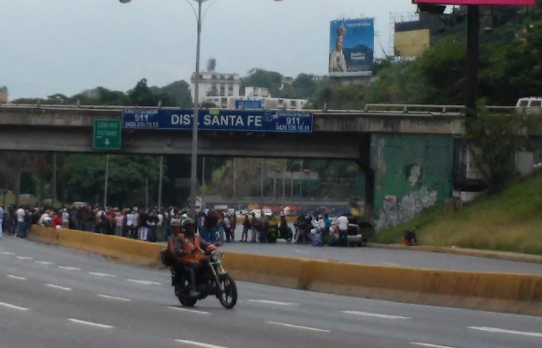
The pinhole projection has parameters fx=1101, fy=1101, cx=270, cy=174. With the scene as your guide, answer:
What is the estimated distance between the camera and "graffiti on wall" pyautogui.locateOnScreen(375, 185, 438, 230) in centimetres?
5525

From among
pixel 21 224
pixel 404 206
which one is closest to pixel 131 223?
pixel 21 224

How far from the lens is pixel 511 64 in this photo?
69.1m

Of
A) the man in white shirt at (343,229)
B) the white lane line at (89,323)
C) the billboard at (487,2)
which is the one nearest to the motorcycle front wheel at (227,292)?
the white lane line at (89,323)

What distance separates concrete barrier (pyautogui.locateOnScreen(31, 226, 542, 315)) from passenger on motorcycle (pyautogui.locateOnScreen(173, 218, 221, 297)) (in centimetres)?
490

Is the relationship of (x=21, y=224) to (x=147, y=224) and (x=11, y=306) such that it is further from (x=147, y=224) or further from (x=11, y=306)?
(x=11, y=306)

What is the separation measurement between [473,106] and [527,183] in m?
5.56

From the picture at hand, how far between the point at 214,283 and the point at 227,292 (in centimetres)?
27

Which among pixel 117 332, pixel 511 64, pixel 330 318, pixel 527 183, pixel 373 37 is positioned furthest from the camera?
pixel 373 37

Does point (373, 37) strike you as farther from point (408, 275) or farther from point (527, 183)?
Result: point (408, 275)

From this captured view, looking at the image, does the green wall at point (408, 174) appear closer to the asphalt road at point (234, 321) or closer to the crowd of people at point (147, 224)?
the crowd of people at point (147, 224)

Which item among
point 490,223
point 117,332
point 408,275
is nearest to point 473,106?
point 490,223

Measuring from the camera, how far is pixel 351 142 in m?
57.2

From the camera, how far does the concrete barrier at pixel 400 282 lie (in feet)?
63.2

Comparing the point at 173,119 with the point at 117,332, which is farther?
the point at 173,119
